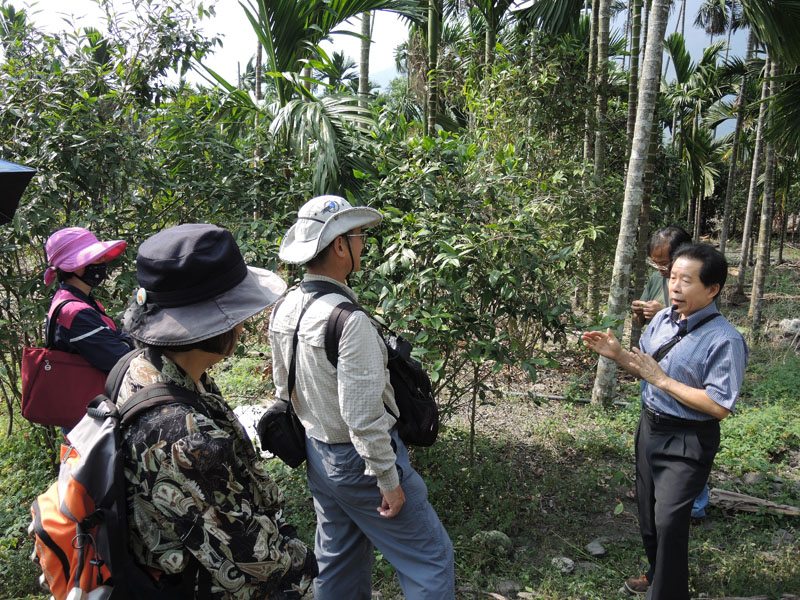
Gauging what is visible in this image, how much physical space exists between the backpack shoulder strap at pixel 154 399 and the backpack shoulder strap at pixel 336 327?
0.73 m

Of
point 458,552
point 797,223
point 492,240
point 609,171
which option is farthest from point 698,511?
point 797,223

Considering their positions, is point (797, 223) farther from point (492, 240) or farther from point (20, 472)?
point (20, 472)

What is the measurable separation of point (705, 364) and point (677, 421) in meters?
0.29

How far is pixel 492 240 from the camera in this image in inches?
125

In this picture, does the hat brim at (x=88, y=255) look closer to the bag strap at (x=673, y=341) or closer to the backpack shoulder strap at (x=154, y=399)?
the backpack shoulder strap at (x=154, y=399)

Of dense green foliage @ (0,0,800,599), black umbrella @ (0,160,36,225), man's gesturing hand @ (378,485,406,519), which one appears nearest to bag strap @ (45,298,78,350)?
black umbrella @ (0,160,36,225)

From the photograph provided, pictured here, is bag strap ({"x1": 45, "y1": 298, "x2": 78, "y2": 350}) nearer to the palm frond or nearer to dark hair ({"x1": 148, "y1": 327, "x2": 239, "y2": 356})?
dark hair ({"x1": 148, "y1": 327, "x2": 239, "y2": 356})

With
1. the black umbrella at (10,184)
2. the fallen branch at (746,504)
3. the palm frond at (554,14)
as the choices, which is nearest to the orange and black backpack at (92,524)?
the black umbrella at (10,184)

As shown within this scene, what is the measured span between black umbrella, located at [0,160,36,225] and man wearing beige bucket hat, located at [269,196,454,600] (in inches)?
49.1

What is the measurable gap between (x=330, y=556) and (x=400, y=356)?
90 centimetres

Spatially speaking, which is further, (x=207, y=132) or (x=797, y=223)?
(x=797, y=223)

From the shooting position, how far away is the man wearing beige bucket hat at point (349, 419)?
2.03m

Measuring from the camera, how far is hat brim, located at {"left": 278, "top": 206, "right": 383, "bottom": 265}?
2166mm

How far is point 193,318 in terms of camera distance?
139 cm
